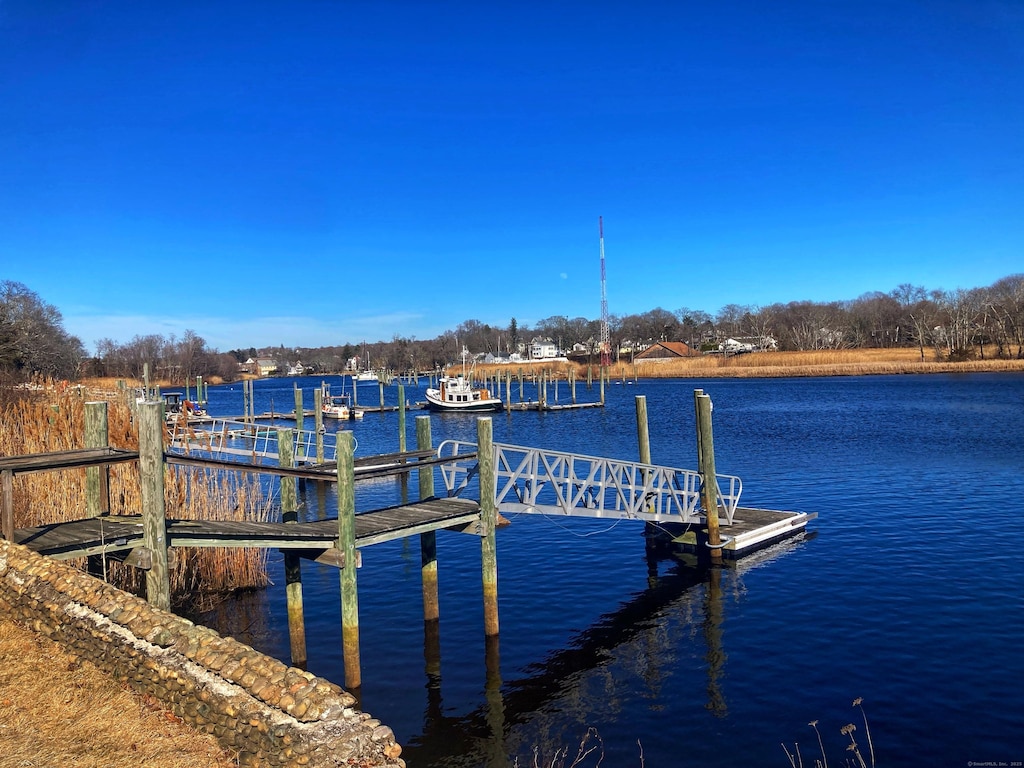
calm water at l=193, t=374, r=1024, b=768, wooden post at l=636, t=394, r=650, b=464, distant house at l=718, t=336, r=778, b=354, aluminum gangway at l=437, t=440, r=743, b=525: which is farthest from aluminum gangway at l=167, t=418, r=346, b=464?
distant house at l=718, t=336, r=778, b=354

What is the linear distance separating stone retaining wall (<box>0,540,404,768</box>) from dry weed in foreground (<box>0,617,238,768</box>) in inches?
6.3

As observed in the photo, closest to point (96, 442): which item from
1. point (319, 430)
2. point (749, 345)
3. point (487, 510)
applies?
point (487, 510)

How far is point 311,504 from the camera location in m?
26.5

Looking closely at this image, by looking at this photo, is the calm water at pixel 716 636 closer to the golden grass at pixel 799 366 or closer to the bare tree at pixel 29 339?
the bare tree at pixel 29 339

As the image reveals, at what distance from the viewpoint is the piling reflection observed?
10.0 metres

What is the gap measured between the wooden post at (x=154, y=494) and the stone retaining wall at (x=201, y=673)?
666 mm

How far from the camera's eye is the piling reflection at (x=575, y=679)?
1002 cm

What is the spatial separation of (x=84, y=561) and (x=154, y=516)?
4.77 m

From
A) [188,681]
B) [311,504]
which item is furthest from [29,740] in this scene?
[311,504]

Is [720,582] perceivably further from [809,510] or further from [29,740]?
[29,740]

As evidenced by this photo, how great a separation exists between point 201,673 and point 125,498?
8.70 m

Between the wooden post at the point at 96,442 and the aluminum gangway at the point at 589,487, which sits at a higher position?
the wooden post at the point at 96,442

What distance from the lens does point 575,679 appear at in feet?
39.4

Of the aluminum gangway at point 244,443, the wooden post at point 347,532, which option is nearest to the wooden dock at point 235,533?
the wooden post at point 347,532
